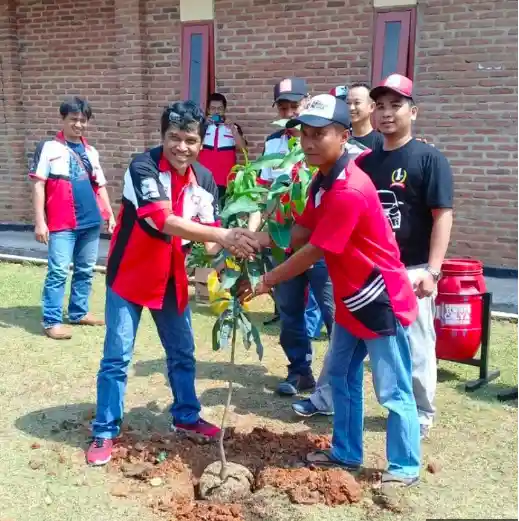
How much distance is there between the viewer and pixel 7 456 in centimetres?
400

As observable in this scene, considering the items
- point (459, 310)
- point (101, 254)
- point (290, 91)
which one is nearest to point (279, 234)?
point (459, 310)

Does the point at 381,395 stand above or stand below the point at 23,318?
above

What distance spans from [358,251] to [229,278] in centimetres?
66

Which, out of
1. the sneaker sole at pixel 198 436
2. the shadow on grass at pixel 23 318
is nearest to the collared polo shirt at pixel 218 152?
the shadow on grass at pixel 23 318

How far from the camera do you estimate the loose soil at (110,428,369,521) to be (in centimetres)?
346

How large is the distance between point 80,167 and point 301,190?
341 centimetres

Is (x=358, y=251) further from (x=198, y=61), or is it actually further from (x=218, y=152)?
(x=198, y=61)

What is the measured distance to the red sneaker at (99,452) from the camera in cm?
386

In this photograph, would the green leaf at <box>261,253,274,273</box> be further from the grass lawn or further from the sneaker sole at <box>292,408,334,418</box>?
the sneaker sole at <box>292,408,334,418</box>

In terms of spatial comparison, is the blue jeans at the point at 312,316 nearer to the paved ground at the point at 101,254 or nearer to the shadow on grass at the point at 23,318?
the paved ground at the point at 101,254

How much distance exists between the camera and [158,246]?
12.5 feet

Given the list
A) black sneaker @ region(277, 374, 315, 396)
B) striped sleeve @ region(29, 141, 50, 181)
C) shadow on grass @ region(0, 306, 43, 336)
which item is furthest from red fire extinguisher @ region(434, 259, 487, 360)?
shadow on grass @ region(0, 306, 43, 336)

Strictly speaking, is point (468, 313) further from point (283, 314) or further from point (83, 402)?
point (83, 402)

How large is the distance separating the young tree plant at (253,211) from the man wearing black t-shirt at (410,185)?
523 mm
